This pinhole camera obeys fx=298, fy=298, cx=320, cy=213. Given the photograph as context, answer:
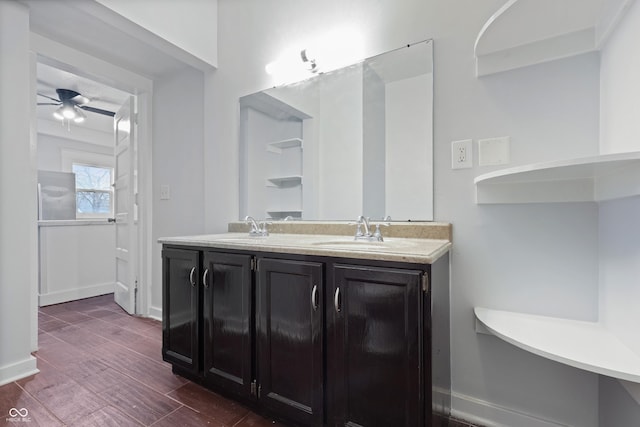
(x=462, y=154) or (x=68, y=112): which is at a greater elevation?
(x=68, y=112)

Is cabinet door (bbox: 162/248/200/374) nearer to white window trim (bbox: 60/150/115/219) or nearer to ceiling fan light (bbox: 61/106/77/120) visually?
ceiling fan light (bbox: 61/106/77/120)

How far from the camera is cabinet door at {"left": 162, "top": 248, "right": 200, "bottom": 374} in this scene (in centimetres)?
161

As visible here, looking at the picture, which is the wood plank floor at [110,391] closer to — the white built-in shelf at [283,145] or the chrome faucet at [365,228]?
the chrome faucet at [365,228]

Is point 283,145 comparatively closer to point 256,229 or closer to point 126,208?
point 256,229

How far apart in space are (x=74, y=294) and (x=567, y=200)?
176 inches

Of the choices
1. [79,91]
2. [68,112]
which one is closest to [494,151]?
[79,91]

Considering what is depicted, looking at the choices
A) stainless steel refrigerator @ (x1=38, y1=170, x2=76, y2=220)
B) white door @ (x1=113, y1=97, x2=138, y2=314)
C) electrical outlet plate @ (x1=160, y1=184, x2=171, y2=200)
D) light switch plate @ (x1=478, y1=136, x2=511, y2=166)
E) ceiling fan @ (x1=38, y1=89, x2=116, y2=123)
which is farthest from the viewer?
stainless steel refrigerator @ (x1=38, y1=170, x2=76, y2=220)

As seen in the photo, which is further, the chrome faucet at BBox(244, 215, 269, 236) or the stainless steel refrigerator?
the stainless steel refrigerator

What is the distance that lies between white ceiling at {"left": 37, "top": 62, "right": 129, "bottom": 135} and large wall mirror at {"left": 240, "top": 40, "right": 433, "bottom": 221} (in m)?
2.05

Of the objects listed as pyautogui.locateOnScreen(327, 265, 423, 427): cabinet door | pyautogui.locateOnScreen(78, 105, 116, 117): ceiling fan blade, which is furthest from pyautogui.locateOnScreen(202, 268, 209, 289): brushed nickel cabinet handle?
pyautogui.locateOnScreen(78, 105, 116, 117): ceiling fan blade

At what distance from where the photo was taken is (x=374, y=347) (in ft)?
3.51

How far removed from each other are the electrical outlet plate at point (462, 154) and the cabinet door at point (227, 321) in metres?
1.08

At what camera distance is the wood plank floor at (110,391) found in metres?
1.37

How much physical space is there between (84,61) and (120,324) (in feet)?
A: 7.08
